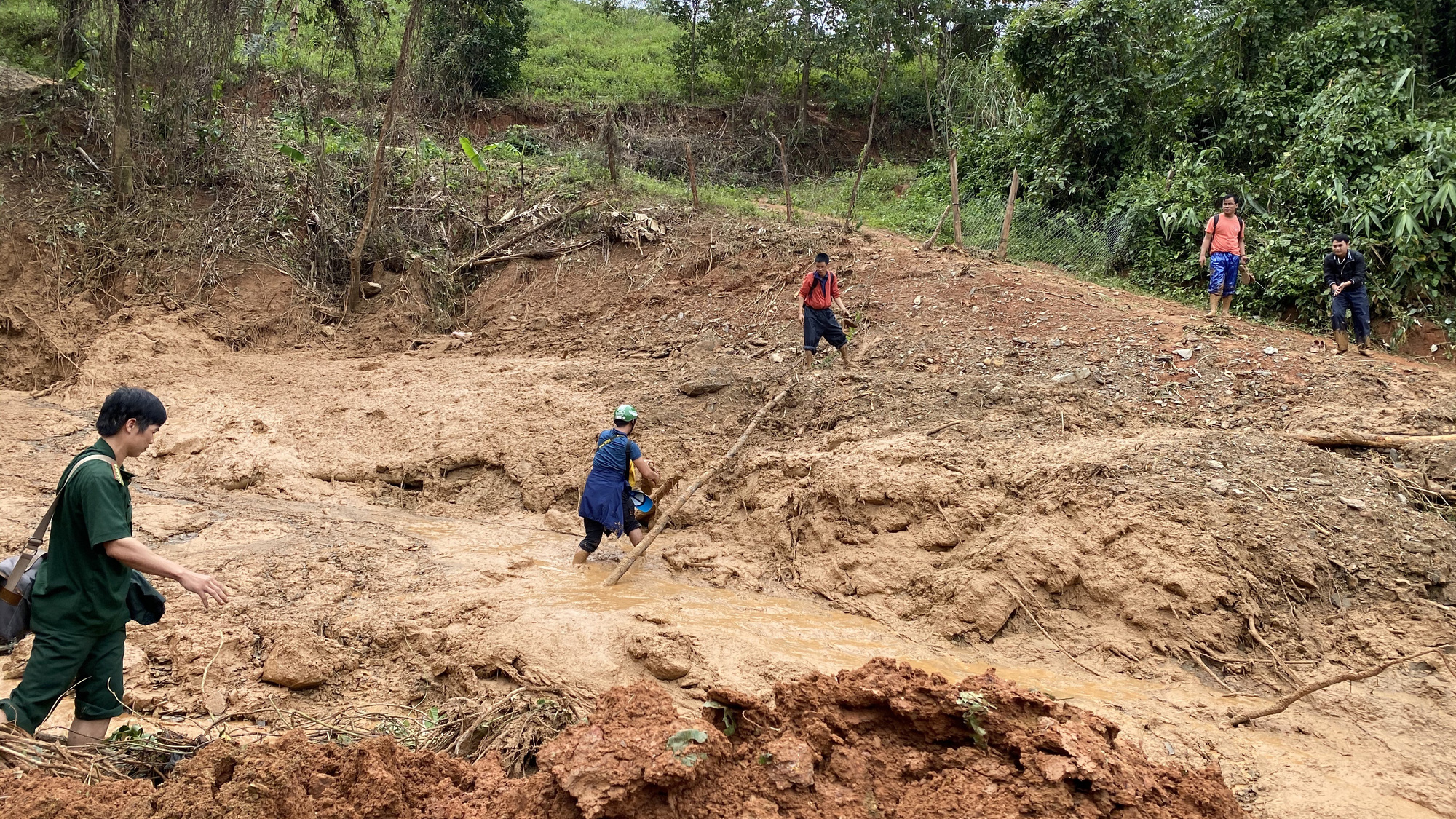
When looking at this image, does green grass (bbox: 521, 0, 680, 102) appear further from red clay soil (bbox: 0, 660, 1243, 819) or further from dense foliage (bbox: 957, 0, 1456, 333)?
red clay soil (bbox: 0, 660, 1243, 819)

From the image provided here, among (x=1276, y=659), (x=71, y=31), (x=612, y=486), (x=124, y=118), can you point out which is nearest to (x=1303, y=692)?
(x=1276, y=659)

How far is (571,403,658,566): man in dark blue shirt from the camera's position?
21.6 ft

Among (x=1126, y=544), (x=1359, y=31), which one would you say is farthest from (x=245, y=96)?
(x=1359, y=31)

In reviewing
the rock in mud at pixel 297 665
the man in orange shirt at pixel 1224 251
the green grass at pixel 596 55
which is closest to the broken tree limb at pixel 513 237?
the green grass at pixel 596 55

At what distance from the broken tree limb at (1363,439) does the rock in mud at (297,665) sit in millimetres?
6672

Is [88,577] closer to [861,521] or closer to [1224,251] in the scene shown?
[861,521]

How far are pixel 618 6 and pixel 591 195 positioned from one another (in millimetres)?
18349

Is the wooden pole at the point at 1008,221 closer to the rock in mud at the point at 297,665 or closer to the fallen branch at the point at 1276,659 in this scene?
the fallen branch at the point at 1276,659

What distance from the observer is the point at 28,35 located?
1439cm

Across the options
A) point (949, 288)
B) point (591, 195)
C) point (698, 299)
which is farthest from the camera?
point (591, 195)

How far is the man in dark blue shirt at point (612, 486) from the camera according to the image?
657cm

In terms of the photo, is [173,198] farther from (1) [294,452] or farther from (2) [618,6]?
(2) [618,6]

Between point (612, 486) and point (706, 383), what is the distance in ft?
8.34

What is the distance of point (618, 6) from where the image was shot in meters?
29.1
